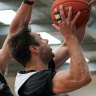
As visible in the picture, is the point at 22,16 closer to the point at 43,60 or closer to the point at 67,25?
the point at 43,60

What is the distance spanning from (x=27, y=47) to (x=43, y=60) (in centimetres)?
13

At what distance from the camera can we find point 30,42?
2.20 metres

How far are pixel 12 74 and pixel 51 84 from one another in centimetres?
738

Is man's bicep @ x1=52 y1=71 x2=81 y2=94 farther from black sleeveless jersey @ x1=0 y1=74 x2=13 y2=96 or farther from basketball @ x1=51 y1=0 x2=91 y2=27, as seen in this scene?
black sleeveless jersey @ x1=0 y1=74 x2=13 y2=96

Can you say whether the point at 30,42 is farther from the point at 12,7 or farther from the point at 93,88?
the point at 93,88

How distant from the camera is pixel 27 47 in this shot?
220cm

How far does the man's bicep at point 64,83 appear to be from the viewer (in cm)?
186

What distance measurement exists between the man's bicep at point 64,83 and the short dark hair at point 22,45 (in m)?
0.30

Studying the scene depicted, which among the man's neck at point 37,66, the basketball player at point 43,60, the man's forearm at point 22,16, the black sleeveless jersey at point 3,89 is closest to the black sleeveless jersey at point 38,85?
the basketball player at point 43,60

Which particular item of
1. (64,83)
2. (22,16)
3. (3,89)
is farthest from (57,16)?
(3,89)

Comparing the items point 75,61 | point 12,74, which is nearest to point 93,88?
point 12,74

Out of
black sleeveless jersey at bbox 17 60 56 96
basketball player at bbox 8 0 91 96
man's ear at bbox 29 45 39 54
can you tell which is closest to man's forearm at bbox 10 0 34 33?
basketball player at bbox 8 0 91 96

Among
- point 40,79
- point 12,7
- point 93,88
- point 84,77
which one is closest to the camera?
point 84,77

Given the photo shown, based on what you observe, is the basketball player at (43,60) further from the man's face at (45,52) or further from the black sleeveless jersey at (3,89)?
the black sleeveless jersey at (3,89)
